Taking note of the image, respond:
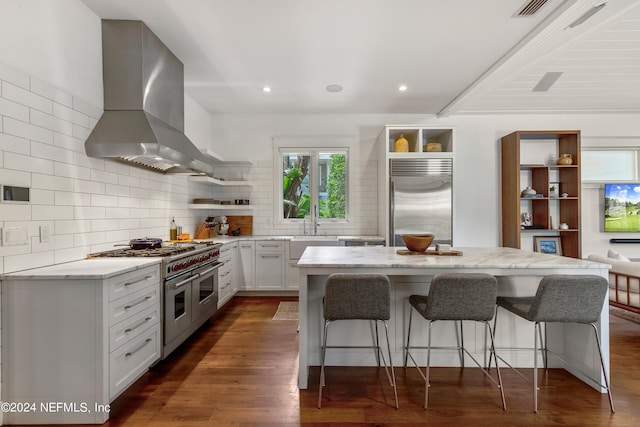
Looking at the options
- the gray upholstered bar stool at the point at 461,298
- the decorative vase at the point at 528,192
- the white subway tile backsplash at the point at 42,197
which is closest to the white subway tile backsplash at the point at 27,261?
the white subway tile backsplash at the point at 42,197

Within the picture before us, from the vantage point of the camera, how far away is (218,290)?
3770mm

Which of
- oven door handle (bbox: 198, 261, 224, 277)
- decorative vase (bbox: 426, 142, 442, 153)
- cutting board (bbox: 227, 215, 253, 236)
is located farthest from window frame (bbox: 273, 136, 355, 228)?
oven door handle (bbox: 198, 261, 224, 277)

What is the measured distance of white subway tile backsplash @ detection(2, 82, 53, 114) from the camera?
183 cm

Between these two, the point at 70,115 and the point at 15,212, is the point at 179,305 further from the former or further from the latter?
the point at 70,115

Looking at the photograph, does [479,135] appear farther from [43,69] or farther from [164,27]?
[43,69]

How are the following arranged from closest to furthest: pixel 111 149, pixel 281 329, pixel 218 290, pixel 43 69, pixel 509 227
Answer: pixel 43 69
pixel 111 149
pixel 281 329
pixel 218 290
pixel 509 227

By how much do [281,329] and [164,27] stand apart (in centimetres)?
320

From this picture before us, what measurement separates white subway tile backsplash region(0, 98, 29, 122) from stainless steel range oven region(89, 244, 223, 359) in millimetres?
1084

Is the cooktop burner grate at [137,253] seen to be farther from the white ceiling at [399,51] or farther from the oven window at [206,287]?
the white ceiling at [399,51]

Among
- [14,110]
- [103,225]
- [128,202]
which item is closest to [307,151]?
[128,202]

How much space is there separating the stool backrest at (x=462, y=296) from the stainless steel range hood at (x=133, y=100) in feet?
7.95

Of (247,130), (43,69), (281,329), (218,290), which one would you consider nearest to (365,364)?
(281,329)

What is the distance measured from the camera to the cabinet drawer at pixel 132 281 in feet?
6.28

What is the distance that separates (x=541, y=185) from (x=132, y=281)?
548cm
